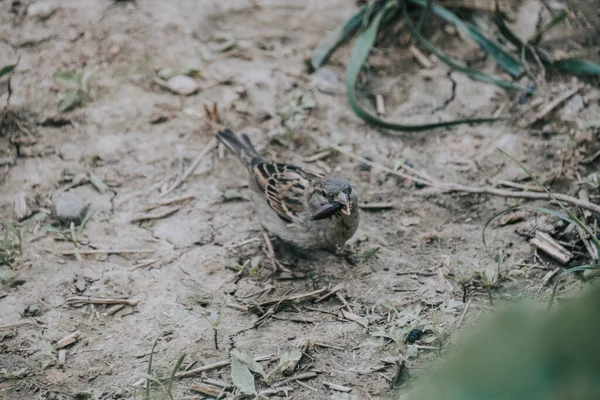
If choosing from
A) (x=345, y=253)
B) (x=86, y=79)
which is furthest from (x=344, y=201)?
(x=86, y=79)

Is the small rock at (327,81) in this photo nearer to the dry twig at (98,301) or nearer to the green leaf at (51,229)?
the green leaf at (51,229)

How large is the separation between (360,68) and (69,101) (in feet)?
8.27

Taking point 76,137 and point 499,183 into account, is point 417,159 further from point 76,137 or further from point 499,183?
point 76,137

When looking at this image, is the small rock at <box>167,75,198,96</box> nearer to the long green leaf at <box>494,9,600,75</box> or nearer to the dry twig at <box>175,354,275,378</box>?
the long green leaf at <box>494,9,600,75</box>

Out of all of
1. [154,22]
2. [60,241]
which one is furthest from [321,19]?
[60,241]

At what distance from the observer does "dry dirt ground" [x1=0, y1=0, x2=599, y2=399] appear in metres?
3.80

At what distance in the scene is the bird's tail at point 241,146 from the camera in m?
5.19

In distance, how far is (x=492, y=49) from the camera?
5926 mm

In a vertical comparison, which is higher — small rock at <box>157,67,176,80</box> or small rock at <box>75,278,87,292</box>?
small rock at <box>157,67,176,80</box>

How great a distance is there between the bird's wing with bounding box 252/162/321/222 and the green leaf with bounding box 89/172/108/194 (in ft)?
3.72

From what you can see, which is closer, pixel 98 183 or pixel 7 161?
pixel 98 183

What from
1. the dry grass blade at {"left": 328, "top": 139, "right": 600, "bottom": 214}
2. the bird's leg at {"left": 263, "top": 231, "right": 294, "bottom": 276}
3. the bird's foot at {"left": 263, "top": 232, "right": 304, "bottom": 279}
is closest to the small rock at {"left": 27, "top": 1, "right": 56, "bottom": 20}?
the dry grass blade at {"left": 328, "top": 139, "right": 600, "bottom": 214}

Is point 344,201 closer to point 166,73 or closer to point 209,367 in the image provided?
point 209,367

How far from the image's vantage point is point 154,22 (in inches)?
249
